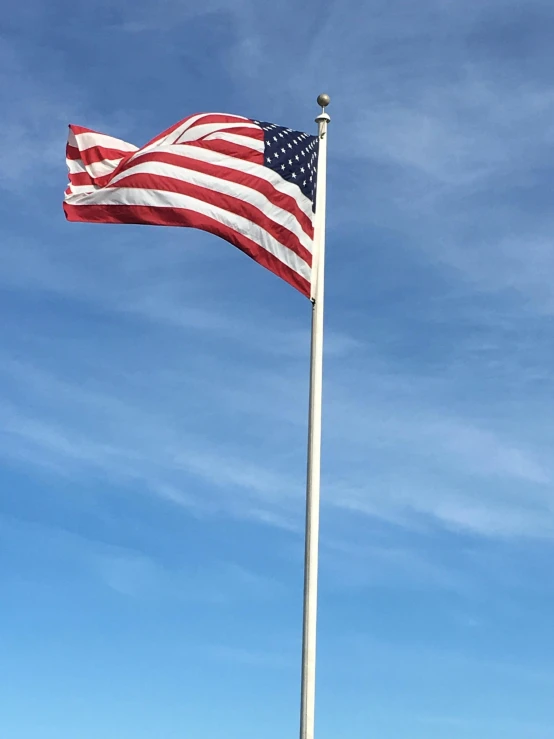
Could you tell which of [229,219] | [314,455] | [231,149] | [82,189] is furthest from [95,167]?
[314,455]

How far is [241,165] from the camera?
79.2 feet

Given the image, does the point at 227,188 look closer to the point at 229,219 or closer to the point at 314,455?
the point at 229,219

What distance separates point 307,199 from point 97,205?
182 inches

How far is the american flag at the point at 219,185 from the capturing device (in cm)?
2325

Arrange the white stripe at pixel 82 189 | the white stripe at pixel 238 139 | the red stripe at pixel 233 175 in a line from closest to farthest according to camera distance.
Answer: the red stripe at pixel 233 175, the white stripe at pixel 238 139, the white stripe at pixel 82 189

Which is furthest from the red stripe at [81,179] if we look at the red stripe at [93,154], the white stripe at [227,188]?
the white stripe at [227,188]

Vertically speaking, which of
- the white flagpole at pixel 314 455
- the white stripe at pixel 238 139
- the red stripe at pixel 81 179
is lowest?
the white flagpole at pixel 314 455

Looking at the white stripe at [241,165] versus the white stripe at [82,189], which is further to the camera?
the white stripe at [82,189]

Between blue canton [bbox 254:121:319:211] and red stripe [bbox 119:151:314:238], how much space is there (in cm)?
54

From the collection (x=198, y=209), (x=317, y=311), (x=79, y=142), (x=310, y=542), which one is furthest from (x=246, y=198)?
(x=310, y=542)

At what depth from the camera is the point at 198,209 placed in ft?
76.3

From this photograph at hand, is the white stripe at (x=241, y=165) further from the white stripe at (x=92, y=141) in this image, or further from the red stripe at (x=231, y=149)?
the white stripe at (x=92, y=141)

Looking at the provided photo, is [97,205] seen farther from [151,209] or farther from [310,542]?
[310,542]

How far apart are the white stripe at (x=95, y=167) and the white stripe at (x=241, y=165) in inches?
35.9
